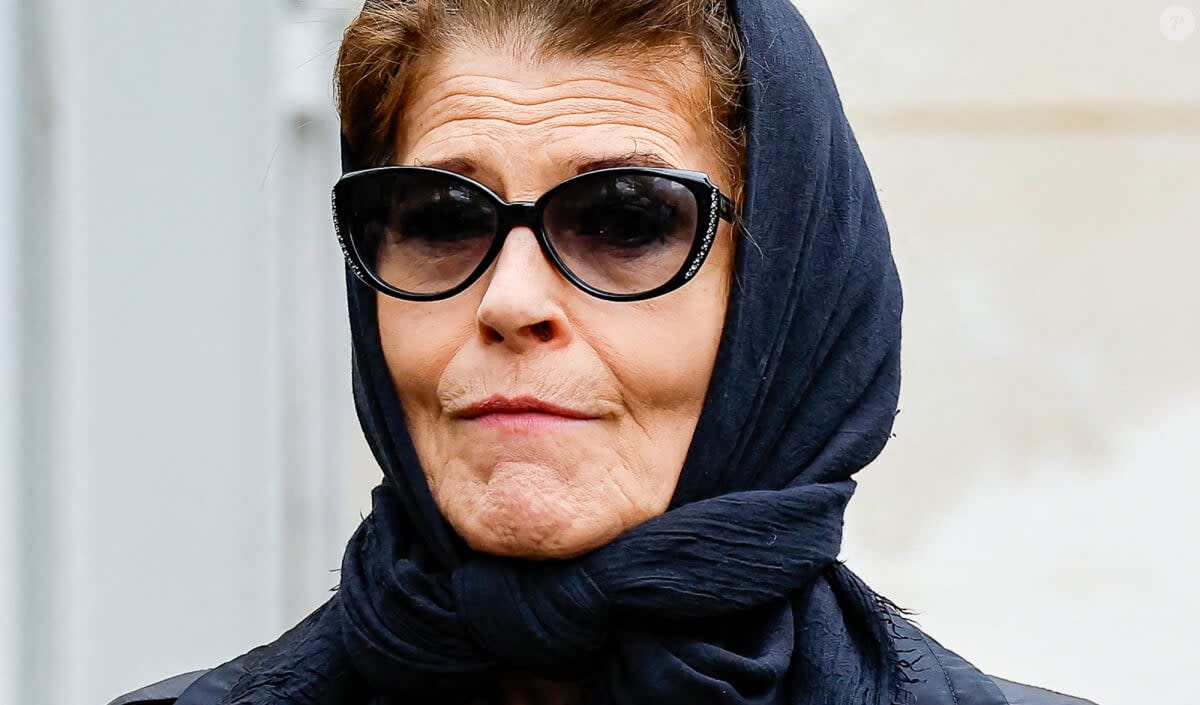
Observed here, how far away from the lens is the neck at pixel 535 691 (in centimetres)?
213

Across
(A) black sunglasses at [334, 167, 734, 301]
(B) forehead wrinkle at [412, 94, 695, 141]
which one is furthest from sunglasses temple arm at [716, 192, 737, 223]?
(B) forehead wrinkle at [412, 94, 695, 141]

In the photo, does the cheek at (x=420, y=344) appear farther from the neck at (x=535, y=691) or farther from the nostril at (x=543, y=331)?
the neck at (x=535, y=691)

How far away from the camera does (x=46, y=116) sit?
142 inches

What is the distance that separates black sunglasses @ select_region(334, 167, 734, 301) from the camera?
6.33 feet

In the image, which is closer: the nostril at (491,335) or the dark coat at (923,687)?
the nostril at (491,335)

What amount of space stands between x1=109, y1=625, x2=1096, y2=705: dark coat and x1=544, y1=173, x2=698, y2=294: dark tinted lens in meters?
0.66

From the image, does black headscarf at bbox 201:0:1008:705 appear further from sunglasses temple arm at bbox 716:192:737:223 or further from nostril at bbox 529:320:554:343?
nostril at bbox 529:320:554:343

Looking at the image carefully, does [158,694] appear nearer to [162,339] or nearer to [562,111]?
[562,111]

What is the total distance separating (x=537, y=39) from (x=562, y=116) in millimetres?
129

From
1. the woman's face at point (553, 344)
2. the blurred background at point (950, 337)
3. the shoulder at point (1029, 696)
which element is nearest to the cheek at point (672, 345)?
Answer: the woman's face at point (553, 344)

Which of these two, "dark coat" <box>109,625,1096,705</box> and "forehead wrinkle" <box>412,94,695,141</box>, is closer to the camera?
"forehead wrinkle" <box>412,94,695,141</box>

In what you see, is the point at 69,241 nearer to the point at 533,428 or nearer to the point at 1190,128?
the point at 533,428

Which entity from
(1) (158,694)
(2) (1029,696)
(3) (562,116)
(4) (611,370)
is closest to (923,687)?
(2) (1029,696)

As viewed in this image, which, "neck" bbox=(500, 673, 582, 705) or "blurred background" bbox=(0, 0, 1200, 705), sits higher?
"blurred background" bbox=(0, 0, 1200, 705)
